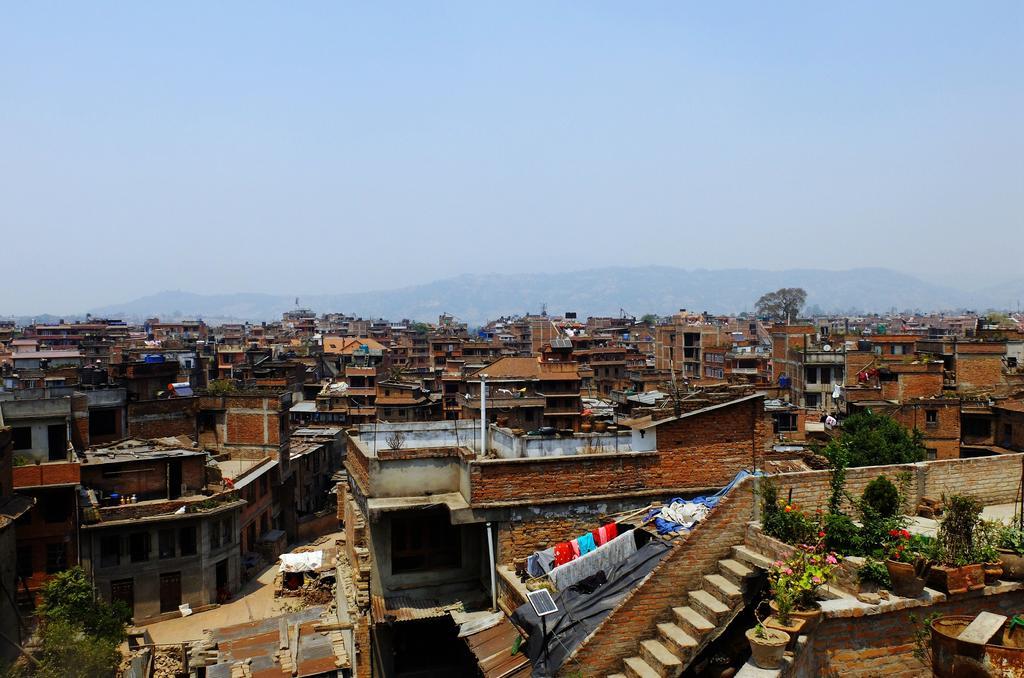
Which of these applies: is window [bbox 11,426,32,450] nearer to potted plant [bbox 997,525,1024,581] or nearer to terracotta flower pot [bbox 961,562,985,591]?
terracotta flower pot [bbox 961,562,985,591]

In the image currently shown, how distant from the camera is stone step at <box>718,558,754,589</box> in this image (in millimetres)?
11094

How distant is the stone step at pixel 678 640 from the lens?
34.5 ft

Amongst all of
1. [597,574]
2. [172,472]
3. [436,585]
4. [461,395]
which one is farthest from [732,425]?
[461,395]

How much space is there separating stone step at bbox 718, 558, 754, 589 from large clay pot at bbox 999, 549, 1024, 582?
3135 mm

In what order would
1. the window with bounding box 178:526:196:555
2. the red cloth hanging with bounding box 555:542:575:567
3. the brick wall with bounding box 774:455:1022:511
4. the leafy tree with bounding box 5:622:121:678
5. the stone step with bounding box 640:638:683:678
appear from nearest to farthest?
the stone step with bounding box 640:638:683:678 → the brick wall with bounding box 774:455:1022:511 → the red cloth hanging with bounding box 555:542:575:567 → the leafy tree with bounding box 5:622:121:678 → the window with bounding box 178:526:196:555

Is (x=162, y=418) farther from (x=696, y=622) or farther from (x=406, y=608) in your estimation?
(x=696, y=622)

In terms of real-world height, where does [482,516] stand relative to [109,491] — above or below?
above

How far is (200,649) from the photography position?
929 inches

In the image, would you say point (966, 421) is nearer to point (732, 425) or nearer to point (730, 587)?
point (732, 425)

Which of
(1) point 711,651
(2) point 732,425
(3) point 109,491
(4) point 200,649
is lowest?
(4) point 200,649

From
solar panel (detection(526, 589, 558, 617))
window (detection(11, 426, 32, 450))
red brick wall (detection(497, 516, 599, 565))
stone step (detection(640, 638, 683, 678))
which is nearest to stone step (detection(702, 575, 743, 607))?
stone step (detection(640, 638, 683, 678))

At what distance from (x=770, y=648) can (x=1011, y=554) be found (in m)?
3.66

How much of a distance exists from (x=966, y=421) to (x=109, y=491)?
37204 mm

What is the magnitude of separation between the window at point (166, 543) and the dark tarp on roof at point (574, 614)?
71.2 ft
